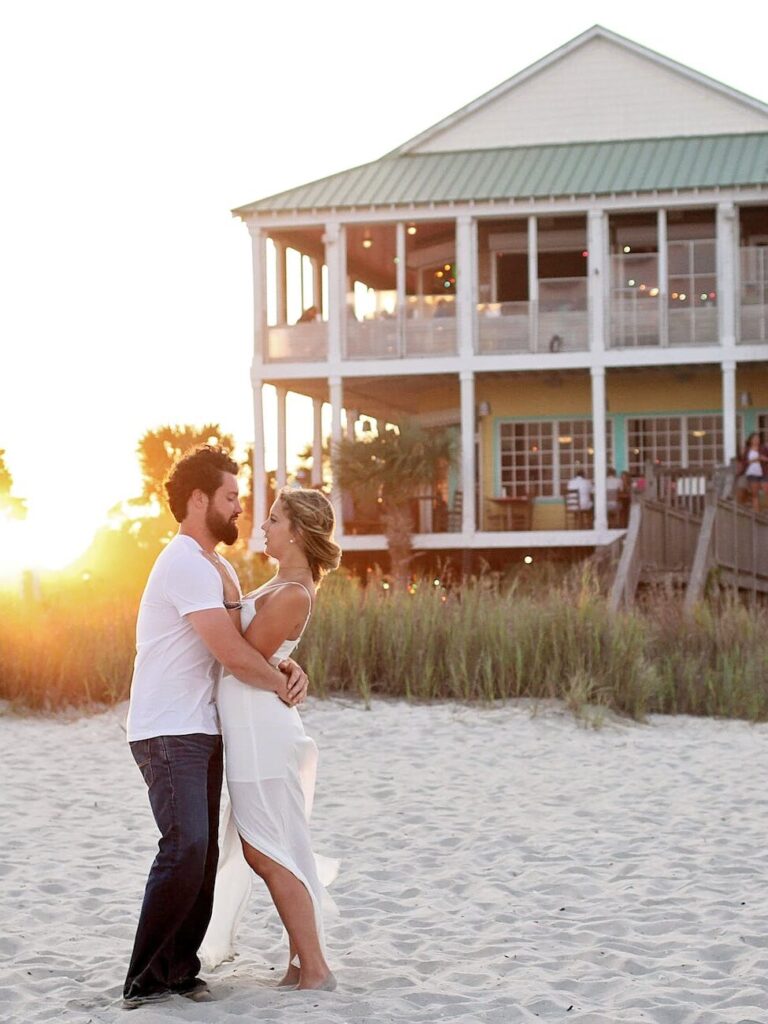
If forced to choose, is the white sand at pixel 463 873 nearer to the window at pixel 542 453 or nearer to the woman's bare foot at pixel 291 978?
the woman's bare foot at pixel 291 978

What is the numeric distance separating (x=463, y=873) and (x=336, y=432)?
16.5 m

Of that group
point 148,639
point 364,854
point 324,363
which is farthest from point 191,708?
point 324,363

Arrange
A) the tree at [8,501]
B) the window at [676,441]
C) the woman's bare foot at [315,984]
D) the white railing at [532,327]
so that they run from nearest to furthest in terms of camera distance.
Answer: the woman's bare foot at [315,984]
the white railing at [532,327]
the window at [676,441]
the tree at [8,501]

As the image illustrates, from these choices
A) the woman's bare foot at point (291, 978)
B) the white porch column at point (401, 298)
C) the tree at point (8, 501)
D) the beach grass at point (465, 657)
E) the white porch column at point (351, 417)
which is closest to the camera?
the woman's bare foot at point (291, 978)

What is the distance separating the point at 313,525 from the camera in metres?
5.49

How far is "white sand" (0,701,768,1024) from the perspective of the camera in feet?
18.3

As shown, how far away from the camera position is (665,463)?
2697 cm

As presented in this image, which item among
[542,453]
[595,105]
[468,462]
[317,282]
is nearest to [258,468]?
[468,462]

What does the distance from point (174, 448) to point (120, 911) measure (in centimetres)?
2863

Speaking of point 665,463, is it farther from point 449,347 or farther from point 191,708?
point 191,708

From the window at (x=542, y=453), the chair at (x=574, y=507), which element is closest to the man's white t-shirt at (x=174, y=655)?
the chair at (x=574, y=507)

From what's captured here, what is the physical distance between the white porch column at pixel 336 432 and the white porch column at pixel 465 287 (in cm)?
215

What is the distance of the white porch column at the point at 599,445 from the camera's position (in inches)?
933

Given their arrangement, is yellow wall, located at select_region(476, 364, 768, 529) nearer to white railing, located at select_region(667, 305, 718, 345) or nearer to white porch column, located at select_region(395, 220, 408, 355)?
white railing, located at select_region(667, 305, 718, 345)
